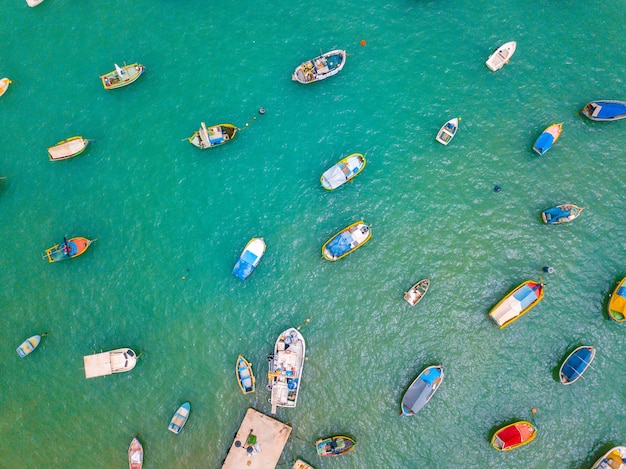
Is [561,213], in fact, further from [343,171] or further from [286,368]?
[286,368]

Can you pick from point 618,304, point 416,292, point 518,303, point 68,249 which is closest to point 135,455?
point 68,249

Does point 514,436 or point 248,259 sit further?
point 248,259

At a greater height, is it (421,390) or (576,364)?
(576,364)

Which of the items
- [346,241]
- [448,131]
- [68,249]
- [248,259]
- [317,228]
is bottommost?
[248,259]

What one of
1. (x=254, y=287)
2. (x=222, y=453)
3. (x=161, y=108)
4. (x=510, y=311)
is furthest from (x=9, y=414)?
(x=510, y=311)

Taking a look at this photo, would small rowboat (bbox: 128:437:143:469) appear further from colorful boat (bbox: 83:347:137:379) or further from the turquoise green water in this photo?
colorful boat (bbox: 83:347:137:379)

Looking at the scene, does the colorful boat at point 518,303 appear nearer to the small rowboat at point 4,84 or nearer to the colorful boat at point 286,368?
the colorful boat at point 286,368

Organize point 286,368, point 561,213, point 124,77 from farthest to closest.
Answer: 1. point 124,77
2. point 286,368
3. point 561,213

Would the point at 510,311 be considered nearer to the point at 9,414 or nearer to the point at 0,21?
the point at 9,414
